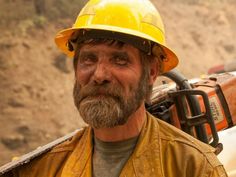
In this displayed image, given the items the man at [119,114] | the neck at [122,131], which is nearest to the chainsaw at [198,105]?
the man at [119,114]

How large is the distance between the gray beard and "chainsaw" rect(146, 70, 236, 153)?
864mm

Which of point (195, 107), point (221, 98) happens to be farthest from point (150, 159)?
point (221, 98)

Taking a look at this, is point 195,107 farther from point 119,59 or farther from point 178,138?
point 119,59

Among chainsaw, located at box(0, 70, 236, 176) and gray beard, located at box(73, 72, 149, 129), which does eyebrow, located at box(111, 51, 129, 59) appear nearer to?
gray beard, located at box(73, 72, 149, 129)

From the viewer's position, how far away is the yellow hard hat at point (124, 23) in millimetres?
2209

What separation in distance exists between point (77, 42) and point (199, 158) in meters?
0.85

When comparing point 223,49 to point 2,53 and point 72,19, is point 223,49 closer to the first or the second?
point 72,19

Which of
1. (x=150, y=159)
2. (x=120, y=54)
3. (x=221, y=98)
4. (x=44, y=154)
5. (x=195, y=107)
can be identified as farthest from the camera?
(x=221, y=98)

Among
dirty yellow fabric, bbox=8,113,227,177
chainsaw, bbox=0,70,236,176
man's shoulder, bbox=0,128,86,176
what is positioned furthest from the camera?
chainsaw, bbox=0,70,236,176

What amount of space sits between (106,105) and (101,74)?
0.49 ft

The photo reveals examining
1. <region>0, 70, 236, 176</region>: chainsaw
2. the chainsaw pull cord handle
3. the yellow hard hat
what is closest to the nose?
the yellow hard hat

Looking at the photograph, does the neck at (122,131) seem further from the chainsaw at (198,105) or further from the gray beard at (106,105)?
the chainsaw at (198,105)

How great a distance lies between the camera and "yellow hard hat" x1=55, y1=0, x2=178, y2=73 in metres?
2.21

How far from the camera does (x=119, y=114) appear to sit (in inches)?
84.7
